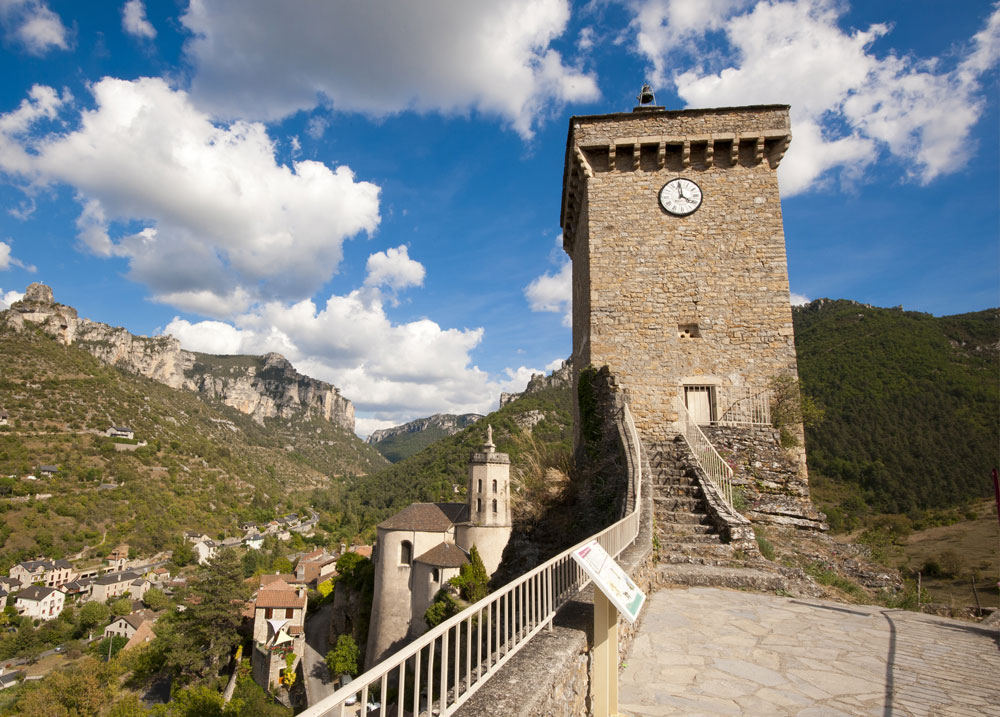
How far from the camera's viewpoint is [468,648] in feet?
6.89

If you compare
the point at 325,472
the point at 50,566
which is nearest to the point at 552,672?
the point at 50,566

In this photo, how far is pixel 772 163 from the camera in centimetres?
1239

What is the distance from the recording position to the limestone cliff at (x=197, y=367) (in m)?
92.6

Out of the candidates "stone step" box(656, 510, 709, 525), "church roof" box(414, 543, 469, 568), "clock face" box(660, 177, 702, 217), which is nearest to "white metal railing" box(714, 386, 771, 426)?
"stone step" box(656, 510, 709, 525)

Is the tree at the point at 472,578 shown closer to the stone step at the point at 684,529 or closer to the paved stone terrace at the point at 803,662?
the stone step at the point at 684,529

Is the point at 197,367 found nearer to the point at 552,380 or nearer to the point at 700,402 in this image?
the point at 552,380

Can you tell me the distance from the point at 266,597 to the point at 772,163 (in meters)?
43.1

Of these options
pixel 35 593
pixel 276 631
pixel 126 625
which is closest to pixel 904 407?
pixel 276 631

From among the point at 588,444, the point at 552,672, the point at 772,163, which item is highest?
the point at 772,163

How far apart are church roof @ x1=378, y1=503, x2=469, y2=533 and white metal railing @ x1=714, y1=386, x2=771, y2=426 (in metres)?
20.7

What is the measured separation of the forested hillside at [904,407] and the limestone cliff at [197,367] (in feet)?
384

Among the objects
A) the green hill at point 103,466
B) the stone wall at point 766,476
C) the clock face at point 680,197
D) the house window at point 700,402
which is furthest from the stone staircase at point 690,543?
the green hill at point 103,466

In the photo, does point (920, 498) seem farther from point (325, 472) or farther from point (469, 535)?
point (325, 472)

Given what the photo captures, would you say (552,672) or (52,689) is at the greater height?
(552,672)
